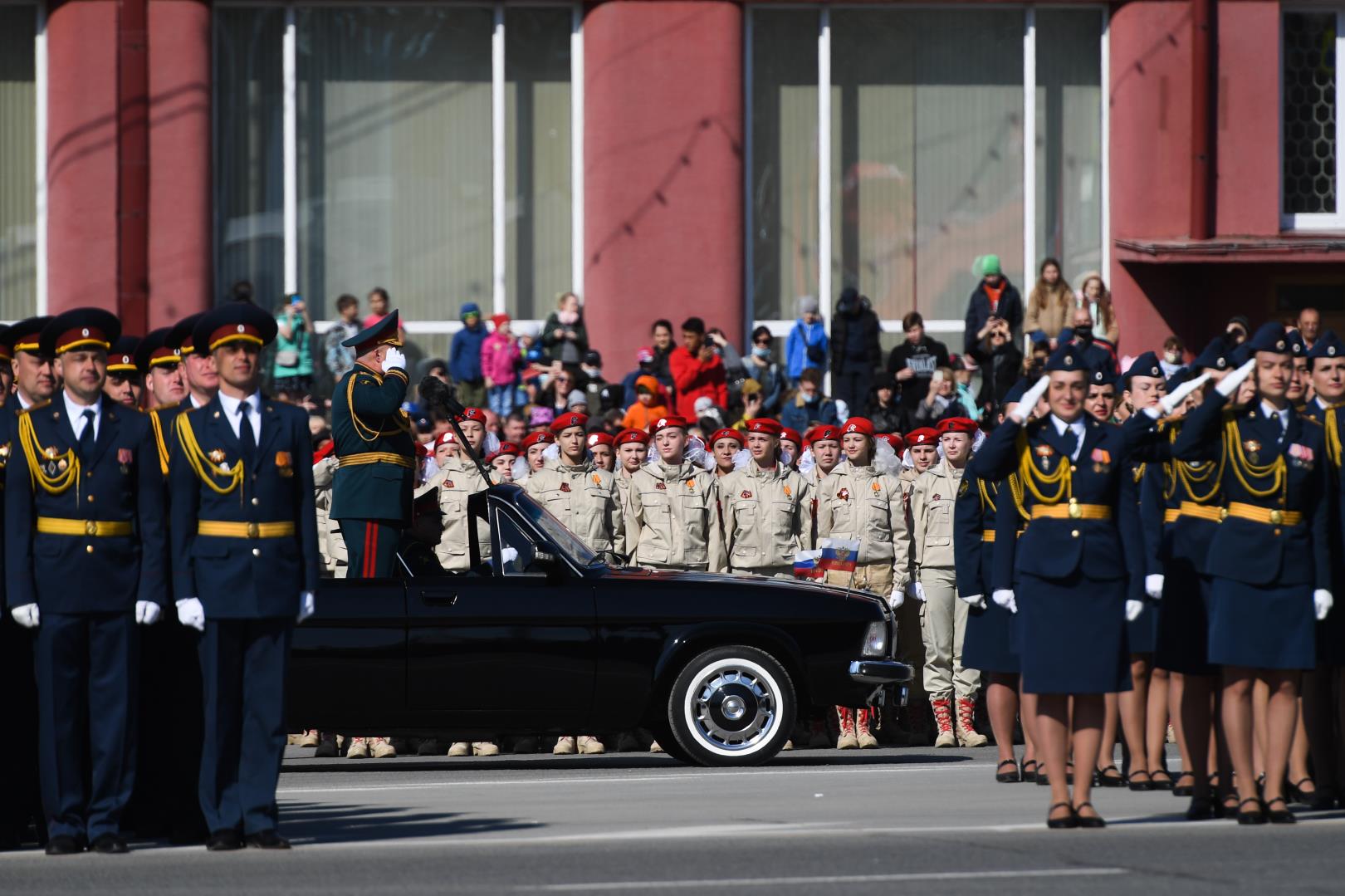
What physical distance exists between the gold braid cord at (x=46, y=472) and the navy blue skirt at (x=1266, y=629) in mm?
4739

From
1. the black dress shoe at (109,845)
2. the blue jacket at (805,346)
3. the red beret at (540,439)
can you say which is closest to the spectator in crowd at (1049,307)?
the blue jacket at (805,346)

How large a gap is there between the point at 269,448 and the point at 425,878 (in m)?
1.89

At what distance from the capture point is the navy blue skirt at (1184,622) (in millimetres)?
10703

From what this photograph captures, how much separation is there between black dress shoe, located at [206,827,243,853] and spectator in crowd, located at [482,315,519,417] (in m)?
13.5

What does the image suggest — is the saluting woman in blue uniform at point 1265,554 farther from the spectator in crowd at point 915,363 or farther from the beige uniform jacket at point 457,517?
the spectator in crowd at point 915,363

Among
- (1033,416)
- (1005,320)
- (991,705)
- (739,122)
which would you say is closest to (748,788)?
(991,705)

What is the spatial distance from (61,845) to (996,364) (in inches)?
563

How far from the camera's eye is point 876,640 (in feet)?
45.6

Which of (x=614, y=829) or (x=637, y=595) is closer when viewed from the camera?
(x=614, y=829)

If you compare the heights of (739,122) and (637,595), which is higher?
(739,122)

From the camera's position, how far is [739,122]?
25.8 m

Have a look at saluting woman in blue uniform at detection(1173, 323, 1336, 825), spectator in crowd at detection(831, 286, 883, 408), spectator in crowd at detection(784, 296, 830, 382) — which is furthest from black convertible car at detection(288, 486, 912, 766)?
spectator in crowd at detection(784, 296, 830, 382)

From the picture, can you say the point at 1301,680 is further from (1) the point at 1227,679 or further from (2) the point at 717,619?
(2) the point at 717,619

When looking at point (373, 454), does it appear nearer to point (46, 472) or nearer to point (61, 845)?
point (46, 472)
